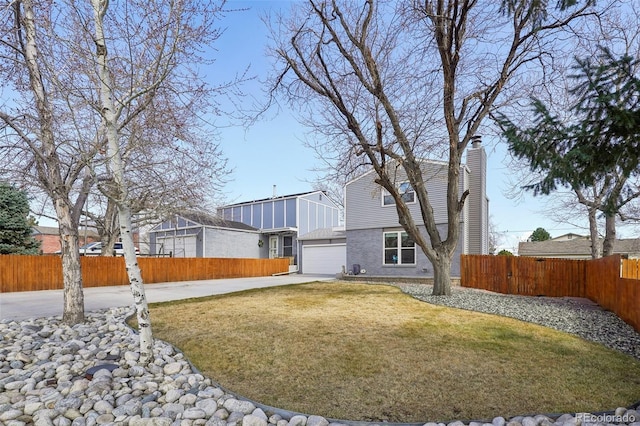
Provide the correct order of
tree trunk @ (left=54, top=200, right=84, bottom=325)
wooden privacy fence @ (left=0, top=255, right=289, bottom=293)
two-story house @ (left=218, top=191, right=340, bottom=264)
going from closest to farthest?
tree trunk @ (left=54, top=200, right=84, bottom=325)
wooden privacy fence @ (left=0, top=255, right=289, bottom=293)
two-story house @ (left=218, top=191, right=340, bottom=264)

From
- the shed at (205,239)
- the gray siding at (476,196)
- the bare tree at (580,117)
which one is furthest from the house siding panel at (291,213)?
the bare tree at (580,117)

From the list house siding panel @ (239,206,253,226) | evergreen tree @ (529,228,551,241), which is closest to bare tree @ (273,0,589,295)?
house siding panel @ (239,206,253,226)

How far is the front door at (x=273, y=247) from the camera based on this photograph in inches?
1014

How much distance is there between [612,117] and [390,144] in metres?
4.70

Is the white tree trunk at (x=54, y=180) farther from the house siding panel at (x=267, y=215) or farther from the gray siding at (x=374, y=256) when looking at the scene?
the house siding panel at (x=267, y=215)

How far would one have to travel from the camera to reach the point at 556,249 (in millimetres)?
28625

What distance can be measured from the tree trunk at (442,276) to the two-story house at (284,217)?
1484 centimetres

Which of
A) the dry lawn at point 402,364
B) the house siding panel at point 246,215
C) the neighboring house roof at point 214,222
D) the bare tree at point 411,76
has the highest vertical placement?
the bare tree at point 411,76

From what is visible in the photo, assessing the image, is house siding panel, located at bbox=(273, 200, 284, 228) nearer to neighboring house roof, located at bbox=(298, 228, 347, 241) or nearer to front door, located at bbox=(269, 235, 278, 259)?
front door, located at bbox=(269, 235, 278, 259)

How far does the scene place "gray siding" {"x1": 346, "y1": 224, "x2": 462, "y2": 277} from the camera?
1522 centimetres

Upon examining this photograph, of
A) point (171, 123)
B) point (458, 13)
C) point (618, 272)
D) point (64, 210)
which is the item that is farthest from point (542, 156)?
point (64, 210)

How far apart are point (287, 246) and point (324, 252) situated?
529 centimetres

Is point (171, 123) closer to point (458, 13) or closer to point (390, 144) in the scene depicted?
point (390, 144)

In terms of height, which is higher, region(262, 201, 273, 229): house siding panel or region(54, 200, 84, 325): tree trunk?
region(262, 201, 273, 229): house siding panel
